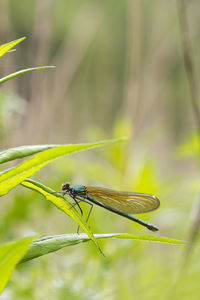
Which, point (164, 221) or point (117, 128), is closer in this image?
point (117, 128)

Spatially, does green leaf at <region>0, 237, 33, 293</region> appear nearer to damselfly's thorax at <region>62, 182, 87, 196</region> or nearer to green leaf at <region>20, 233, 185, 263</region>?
green leaf at <region>20, 233, 185, 263</region>

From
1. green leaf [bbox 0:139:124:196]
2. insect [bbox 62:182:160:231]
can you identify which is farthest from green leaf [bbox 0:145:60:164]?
insect [bbox 62:182:160:231]

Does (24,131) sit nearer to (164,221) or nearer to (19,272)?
(164,221)

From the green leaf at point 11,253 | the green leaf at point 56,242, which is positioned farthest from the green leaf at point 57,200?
the green leaf at point 11,253

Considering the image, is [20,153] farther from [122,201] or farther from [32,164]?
[122,201]

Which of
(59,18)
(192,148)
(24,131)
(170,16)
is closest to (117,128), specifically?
(192,148)

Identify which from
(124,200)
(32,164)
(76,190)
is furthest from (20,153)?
(76,190)
